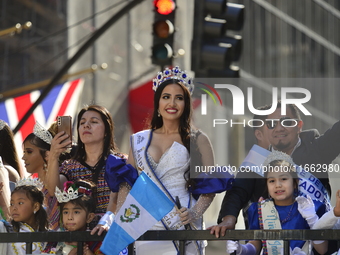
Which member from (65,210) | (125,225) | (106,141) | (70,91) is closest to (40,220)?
(65,210)

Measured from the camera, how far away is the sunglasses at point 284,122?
18.4 ft

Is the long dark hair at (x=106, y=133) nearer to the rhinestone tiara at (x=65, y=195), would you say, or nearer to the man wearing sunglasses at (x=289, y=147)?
the rhinestone tiara at (x=65, y=195)

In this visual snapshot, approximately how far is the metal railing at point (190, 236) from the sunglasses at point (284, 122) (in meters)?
1.22

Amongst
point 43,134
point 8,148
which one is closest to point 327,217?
point 43,134

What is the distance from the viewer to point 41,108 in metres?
12.1

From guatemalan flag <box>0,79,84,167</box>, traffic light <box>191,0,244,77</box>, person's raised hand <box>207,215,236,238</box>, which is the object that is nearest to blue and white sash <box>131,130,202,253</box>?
person's raised hand <box>207,215,236,238</box>

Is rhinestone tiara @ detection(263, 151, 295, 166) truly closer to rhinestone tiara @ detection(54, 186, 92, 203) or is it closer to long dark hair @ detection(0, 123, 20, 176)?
rhinestone tiara @ detection(54, 186, 92, 203)

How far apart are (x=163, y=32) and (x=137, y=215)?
→ 5.83 metres

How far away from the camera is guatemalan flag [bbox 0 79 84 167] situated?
1145cm

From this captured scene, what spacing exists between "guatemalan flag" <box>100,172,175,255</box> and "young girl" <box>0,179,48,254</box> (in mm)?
1167

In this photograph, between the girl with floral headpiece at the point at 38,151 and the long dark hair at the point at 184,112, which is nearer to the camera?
the long dark hair at the point at 184,112

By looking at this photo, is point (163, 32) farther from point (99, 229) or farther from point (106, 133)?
point (99, 229)

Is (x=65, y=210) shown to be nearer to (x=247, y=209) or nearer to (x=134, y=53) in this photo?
(x=247, y=209)

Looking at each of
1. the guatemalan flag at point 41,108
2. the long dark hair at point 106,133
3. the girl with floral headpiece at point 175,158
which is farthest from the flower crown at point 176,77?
the guatemalan flag at point 41,108
